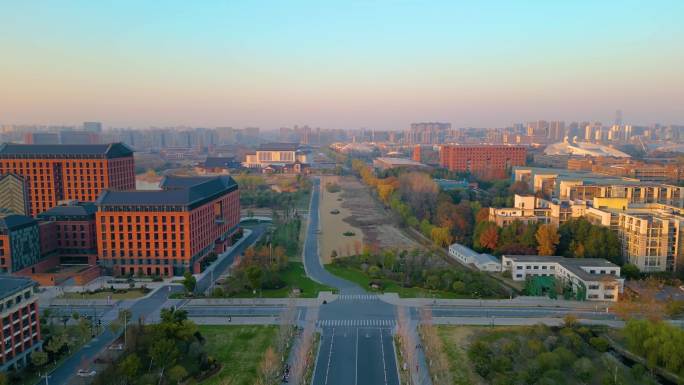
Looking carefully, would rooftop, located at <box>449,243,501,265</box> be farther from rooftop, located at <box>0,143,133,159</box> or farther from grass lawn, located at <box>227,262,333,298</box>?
rooftop, located at <box>0,143,133,159</box>

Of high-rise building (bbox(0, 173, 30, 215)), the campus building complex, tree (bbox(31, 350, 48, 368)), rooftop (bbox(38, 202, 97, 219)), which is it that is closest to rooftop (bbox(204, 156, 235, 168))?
the campus building complex

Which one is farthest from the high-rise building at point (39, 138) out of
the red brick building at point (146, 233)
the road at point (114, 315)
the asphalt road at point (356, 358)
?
the asphalt road at point (356, 358)

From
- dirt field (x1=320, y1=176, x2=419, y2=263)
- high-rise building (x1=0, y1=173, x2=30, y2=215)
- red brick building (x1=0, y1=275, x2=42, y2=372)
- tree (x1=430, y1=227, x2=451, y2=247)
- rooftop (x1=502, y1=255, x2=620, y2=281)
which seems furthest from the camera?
dirt field (x1=320, y1=176, x2=419, y2=263)

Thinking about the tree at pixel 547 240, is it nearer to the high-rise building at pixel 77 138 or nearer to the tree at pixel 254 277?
the tree at pixel 254 277

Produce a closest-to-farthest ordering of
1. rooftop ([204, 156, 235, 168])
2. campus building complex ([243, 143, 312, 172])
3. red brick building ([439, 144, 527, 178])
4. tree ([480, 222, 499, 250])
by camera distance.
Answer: tree ([480, 222, 499, 250]), red brick building ([439, 144, 527, 178]), rooftop ([204, 156, 235, 168]), campus building complex ([243, 143, 312, 172])

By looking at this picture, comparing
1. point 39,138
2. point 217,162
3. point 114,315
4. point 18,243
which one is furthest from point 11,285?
point 39,138

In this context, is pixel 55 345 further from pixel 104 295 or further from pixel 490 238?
pixel 490 238
